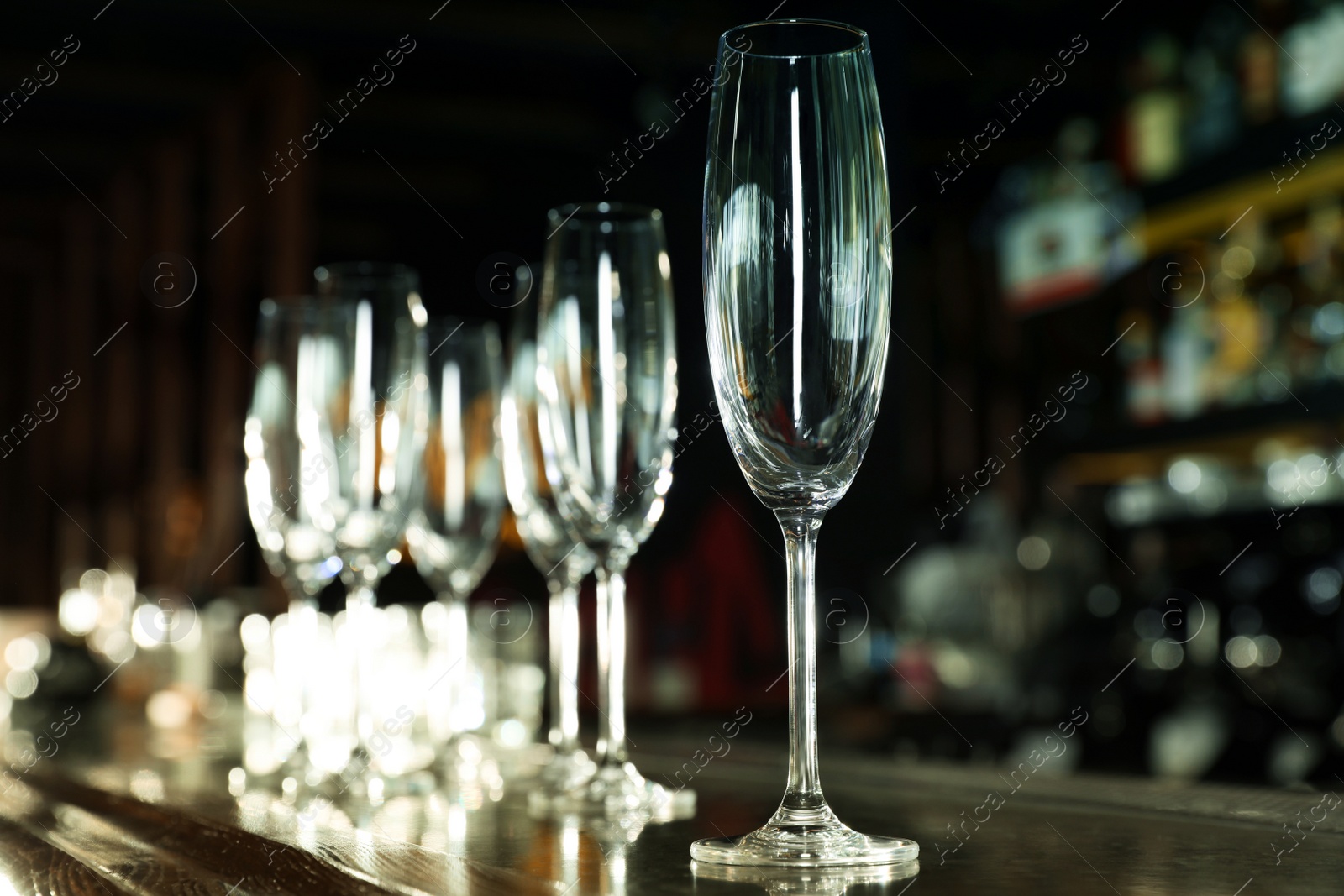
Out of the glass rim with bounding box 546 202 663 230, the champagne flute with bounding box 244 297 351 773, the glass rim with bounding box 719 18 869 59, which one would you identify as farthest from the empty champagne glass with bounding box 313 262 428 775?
the glass rim with bounding box 719 18 869 59

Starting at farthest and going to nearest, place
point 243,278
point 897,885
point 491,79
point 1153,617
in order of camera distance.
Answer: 1. point 243,278
2. point 491,79
3. point 1153,617
4. point 897,885

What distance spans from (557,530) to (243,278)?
3872mm

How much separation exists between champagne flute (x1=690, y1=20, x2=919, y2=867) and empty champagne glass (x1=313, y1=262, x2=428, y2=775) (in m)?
0.38

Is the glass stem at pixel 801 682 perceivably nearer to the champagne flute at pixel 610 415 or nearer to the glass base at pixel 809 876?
the glass base at pixel 809 876

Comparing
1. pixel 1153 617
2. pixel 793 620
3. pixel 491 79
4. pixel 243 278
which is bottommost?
pixel 1153 617

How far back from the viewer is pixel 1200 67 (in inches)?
96.8

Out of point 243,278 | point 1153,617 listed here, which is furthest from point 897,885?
point 243,278

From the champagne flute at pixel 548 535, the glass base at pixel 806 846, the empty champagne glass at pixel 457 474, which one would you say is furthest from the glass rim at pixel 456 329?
the glass base at pixel 806 846

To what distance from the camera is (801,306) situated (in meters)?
0.56

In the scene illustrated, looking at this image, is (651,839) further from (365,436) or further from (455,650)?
(455,650)

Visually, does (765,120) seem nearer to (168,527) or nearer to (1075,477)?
(1075,477)

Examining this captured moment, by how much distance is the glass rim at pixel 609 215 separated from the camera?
0.84 m

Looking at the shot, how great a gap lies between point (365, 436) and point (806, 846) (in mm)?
495

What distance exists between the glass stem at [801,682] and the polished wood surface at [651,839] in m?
0.05
